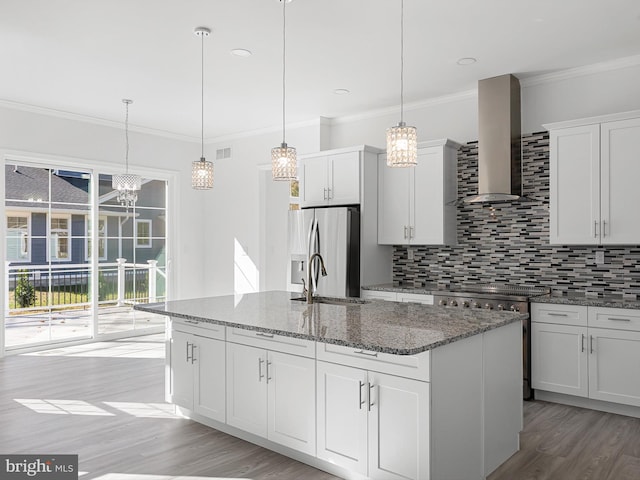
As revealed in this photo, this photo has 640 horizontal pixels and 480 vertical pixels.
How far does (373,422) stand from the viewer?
8.41 feet

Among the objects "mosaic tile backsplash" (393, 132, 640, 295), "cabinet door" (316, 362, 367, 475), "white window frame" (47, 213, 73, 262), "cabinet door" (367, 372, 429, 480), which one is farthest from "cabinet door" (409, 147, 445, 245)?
"white window frame" (47, 213, 73, 262)

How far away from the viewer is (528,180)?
485 cm

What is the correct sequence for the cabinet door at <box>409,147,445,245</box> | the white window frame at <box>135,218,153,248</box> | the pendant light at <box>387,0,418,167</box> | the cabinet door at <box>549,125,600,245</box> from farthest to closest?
the white window frame at <box>135,218,153,248</box> < the cabinet door at <box>409,147,445,245</box> < the cabinet door at <box>549,125,600,245</box> < the pendant light at <box>387,0,418,167</box>

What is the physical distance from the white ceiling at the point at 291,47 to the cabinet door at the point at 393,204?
75cm

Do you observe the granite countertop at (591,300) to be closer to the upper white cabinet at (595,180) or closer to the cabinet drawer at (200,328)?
the upper white cabinet at (595,180)

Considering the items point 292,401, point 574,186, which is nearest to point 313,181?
point 574,186

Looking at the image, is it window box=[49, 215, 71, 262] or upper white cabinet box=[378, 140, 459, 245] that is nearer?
upper white cabinet box=[378, 140, 459, 245]

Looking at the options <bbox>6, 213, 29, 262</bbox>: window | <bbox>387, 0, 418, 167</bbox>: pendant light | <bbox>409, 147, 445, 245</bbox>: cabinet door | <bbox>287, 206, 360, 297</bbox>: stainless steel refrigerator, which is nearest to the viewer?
<bbox>387, 0, 418, 167</bbox>: pendant light

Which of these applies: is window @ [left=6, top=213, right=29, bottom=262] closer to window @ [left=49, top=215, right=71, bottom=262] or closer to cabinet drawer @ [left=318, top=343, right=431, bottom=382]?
window @ [left=49, top=215, right=71, bottom=262]

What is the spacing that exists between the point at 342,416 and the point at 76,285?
5.01m

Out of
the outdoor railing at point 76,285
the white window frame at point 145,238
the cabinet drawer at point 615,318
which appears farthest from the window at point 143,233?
the cabinet drawer at point 615,318

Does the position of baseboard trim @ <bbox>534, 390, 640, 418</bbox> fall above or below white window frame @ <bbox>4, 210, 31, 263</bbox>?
below

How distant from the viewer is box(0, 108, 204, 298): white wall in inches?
233

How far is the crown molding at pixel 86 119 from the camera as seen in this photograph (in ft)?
19.1
